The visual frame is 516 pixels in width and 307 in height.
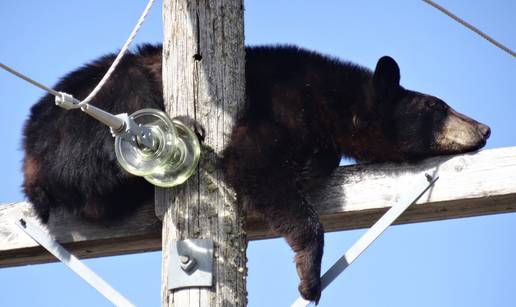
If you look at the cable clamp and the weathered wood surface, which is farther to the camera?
the weathered wood surface

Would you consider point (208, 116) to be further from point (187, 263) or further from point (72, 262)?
point (72, 262)

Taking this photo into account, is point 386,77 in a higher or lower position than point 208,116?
higher

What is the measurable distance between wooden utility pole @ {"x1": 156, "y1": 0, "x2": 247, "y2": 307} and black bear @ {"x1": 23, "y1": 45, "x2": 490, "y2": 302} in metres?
0.15

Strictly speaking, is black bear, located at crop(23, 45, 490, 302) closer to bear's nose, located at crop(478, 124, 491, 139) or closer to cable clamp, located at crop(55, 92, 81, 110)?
bear's nose, located at crop(478, 124, 491, 139)

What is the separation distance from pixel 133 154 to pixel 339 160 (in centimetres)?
183

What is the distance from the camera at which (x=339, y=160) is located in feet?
17.4

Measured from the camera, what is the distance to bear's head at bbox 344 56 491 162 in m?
5.23

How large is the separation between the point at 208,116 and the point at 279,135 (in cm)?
82

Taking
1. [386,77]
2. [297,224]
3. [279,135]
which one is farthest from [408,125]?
[297,224]

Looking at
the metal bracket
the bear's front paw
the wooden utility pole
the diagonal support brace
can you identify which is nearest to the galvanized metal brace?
the bear's front paw

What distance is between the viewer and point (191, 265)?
3789 millimetres

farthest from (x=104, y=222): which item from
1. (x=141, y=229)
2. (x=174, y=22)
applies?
(x=174, y=22)

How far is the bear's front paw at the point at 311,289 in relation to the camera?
4219 millimetres

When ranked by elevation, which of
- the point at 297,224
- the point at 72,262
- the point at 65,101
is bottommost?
the point at 72,262
